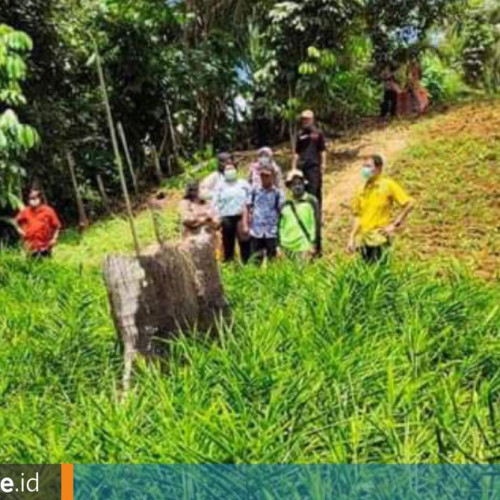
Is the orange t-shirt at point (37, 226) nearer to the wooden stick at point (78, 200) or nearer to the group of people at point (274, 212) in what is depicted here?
the group of people at point (274, 212)

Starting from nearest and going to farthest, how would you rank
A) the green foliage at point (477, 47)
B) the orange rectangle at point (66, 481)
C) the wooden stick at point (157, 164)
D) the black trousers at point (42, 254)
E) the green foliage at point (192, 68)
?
the orange rectangle at point (66, 481) < the black trousers at point (42, 254) < the green foliage at point (192, 68) < the wooden stick at point (157, 164) < the green foliage at point (477, 47)

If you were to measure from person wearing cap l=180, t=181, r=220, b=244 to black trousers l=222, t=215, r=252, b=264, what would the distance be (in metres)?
0.34

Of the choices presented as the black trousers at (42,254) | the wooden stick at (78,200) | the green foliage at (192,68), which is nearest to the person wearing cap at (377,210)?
the black trousers at (42,254)

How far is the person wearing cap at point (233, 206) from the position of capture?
29.2 feet

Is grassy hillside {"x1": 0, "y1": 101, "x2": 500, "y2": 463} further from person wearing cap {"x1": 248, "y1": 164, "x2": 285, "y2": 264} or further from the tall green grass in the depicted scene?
person wearing cap {"x1": 248, "y1": 164, "x2": 285, "y2": 264}

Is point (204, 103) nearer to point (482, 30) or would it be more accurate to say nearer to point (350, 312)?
point (482, 30)

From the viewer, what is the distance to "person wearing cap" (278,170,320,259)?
8.10 m

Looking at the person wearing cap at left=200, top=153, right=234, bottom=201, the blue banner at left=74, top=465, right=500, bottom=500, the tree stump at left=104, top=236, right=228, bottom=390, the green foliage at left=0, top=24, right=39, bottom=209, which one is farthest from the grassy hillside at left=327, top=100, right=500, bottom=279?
the blue banner at left=74, top=465, right=500, bottom=500

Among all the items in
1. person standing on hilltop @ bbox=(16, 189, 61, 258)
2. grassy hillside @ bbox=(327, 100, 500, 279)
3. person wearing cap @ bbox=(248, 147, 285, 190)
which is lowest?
grassy hillside @ bbox=(327, 100, 500, 279)

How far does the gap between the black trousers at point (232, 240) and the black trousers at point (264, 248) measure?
0.23 m

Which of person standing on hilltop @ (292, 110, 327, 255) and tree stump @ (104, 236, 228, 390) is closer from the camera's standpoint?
tree stump @ (104, 236, 228, 390)

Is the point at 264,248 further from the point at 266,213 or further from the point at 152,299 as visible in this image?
the point at 152,299

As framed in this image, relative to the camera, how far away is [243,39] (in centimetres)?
1891

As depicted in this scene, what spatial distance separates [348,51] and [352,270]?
37.7 ft
